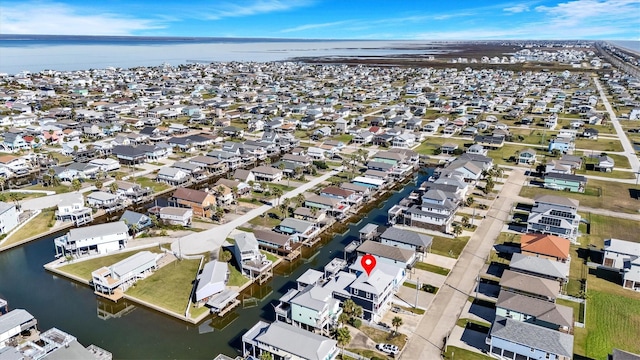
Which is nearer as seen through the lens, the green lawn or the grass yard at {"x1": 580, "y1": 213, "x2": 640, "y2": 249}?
the green lawn

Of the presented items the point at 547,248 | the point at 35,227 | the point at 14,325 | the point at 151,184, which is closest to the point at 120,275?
the point at 14,325

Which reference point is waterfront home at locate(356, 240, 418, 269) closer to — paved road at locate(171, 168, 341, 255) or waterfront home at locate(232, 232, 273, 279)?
waterfront home at locate(232, 232, 273, 279)

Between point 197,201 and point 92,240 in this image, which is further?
point 197,201

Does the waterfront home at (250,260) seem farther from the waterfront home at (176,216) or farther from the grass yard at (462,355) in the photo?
the grass yard at (462,355)

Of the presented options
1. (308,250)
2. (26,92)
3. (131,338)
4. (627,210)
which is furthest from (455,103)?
(26,92)

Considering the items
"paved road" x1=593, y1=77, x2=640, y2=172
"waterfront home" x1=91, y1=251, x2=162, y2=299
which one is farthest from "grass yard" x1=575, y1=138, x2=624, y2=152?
"waterfront home" x1=91, y1=251, x2=162, y2=299

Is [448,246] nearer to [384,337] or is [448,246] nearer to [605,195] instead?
[384,337]
